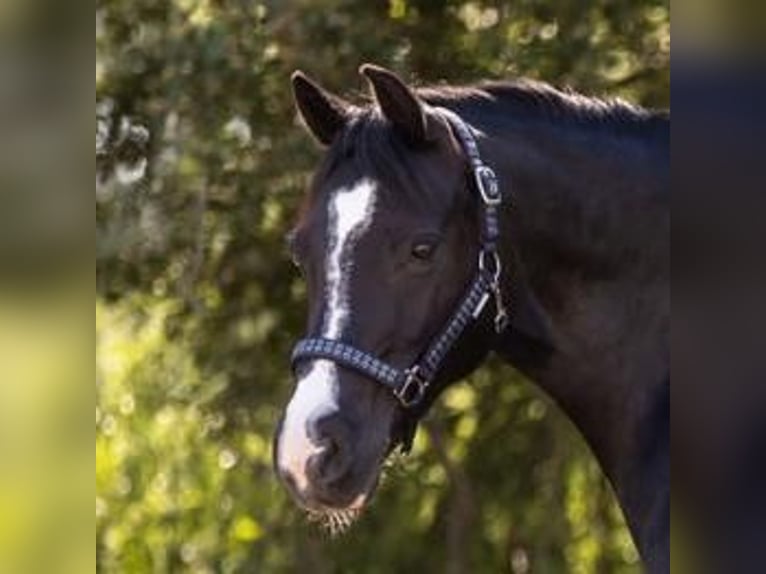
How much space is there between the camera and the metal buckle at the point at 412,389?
150 centimetres

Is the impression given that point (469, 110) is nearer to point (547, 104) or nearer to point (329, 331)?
point (547, 104)

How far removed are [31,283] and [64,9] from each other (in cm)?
9

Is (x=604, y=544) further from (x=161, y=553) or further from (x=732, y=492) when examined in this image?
(x=732, y=492)

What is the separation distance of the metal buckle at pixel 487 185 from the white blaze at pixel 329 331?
12cm

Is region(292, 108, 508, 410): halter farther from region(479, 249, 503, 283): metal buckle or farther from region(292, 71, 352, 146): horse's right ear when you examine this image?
region(292, 71, 352, 146): horse's right ear

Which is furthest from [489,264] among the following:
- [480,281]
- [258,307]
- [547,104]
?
[258,307]

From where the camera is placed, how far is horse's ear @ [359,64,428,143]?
154 cm

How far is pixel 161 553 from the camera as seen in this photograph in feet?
11.0

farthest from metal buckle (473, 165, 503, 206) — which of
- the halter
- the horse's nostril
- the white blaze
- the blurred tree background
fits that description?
the blurred tree background

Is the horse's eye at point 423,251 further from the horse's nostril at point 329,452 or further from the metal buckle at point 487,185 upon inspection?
the horse's nostril at point 329,452

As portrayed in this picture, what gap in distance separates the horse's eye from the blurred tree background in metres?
1.45

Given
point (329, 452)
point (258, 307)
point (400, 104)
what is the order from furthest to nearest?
point (258, 307) < point (400, 104) < point (329, 452)

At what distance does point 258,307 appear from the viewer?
3.17 metres

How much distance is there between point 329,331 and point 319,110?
0.36 m
